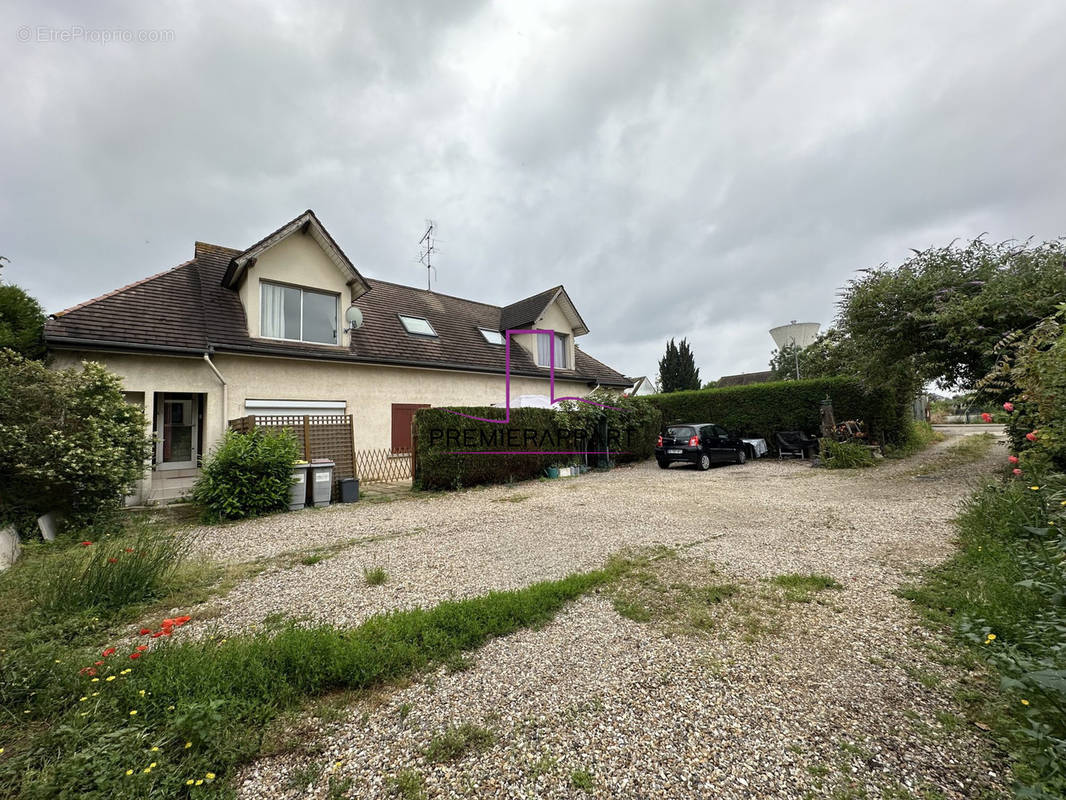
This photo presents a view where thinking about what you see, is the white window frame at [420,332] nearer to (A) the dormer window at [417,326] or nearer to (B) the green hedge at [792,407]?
(A) the dormer window at [417,326]

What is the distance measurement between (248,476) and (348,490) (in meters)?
2.07

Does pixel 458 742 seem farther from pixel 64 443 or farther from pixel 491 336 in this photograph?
pixel 491 336

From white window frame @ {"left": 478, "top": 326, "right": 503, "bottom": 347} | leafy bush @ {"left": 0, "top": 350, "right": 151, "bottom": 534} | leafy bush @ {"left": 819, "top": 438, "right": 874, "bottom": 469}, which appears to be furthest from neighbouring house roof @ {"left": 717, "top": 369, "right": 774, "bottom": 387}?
leafy bush @ {"left": 0, "top": 350, "right": 151, "bottom": 534}

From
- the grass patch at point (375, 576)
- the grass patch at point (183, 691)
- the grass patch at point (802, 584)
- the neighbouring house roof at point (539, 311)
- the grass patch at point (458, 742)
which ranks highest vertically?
the neighbouring house roof at point (539, 311)

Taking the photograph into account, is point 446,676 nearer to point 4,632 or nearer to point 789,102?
point 4,632

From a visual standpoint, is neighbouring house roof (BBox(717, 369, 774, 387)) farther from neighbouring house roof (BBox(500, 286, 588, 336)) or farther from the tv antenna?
the tv antenna

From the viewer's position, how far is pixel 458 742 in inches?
84.2

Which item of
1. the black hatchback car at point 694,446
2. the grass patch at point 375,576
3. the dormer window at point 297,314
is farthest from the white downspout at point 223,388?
the black hatchback car at point 694,446

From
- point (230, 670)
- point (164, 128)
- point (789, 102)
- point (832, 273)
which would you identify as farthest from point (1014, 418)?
point (164, 128)

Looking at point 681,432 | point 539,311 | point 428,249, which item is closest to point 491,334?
point 539,311

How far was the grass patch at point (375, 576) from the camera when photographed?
4495 mm

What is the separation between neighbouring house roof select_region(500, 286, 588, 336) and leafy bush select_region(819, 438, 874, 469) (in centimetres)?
1069

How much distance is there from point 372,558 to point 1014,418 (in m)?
11.1

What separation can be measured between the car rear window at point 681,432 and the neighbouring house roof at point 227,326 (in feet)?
16.9
